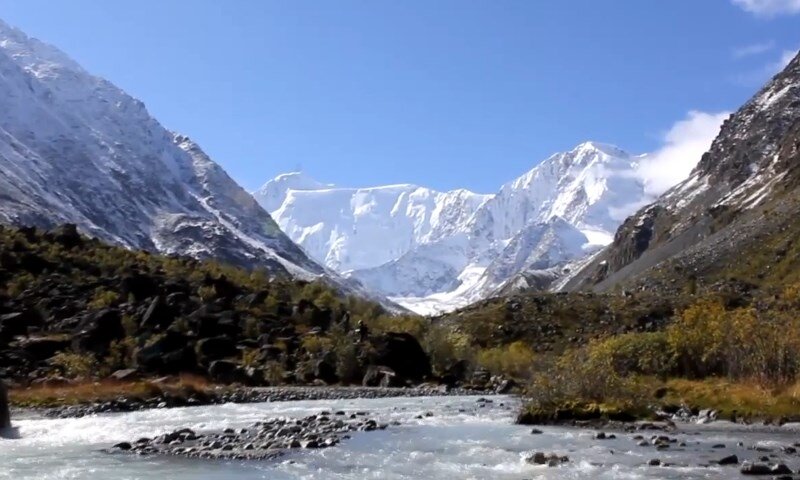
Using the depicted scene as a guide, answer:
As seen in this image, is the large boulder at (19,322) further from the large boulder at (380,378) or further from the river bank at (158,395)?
the large boulder at (380,378)

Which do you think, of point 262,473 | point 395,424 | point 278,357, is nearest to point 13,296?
point 278,357

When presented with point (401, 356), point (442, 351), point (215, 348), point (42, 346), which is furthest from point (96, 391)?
point (442, 351)

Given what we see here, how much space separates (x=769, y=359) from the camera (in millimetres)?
58219

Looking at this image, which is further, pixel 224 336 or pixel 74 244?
pixel 74 244

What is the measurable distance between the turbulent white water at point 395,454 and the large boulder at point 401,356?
3607 centimetres

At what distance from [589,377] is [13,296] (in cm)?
6794

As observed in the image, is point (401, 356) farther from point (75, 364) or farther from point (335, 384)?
point (75, 364)

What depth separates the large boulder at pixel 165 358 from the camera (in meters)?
81.8

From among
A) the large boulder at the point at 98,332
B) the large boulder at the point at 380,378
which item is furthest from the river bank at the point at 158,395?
the large boulder at the point at 98,332

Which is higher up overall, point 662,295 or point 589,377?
point 662,295

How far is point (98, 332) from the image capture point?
3383 inches

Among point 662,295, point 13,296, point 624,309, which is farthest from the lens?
point 662,295

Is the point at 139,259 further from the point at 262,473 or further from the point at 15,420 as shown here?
the point at 262,473

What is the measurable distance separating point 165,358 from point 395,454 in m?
49.0
